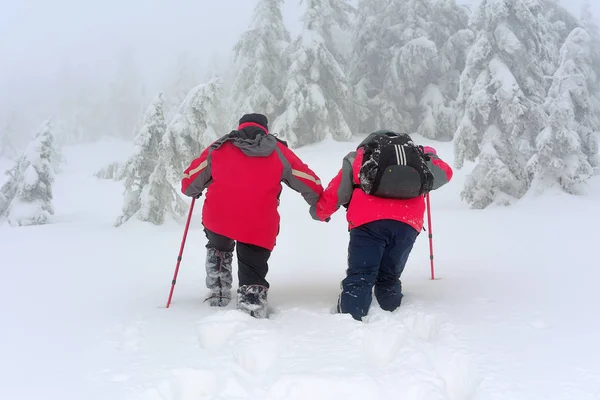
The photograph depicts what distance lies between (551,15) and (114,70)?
179 ft

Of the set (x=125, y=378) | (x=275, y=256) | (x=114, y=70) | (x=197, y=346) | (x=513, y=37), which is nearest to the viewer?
(x=125, y=378)

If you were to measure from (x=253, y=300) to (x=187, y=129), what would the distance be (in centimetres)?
866

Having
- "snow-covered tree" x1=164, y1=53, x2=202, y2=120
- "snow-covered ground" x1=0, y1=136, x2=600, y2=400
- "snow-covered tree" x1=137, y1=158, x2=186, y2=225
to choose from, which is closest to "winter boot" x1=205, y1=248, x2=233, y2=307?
A: "snow-covered ground" x1=0, y1=136, x2=600, y2=400

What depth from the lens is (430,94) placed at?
80.7ft

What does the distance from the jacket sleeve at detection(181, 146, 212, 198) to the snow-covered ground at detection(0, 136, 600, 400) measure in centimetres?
62

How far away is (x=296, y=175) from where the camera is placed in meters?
4.56

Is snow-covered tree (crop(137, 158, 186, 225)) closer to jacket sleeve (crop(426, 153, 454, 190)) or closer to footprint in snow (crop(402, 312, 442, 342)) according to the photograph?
jacket sleeve (crop(426, 153, 454, 190))

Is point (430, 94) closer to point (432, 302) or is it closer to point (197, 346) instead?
point (432, 302)

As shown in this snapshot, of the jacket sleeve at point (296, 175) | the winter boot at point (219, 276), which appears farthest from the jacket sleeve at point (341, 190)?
the winter boot at point (219, 276)

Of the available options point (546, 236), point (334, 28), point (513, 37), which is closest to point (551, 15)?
point (334, 28)

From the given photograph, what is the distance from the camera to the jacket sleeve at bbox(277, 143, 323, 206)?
4.50 meters

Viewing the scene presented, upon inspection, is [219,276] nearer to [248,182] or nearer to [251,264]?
[251,264]

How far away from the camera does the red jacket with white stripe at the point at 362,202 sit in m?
4.20

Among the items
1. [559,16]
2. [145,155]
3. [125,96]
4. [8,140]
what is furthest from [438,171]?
[125,96]
